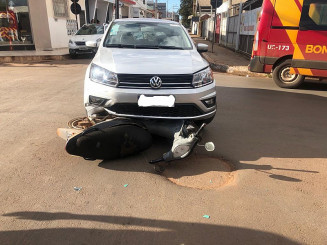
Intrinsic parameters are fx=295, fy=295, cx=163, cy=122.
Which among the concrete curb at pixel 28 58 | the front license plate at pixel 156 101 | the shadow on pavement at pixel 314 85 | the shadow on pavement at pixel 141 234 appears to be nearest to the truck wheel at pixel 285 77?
the shadow on pavement at pixel 314 85

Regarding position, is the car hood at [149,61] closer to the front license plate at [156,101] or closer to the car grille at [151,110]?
the front license plate at [156,101]

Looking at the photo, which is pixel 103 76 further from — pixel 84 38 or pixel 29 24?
pixel 29 24

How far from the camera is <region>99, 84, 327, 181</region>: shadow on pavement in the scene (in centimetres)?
375

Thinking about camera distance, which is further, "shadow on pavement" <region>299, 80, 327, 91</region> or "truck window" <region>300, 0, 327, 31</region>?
"shadow on pavement" <region>299, 80, 327, 91</region>

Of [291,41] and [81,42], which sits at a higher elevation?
[291,41]

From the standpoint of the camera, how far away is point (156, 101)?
12.2ft

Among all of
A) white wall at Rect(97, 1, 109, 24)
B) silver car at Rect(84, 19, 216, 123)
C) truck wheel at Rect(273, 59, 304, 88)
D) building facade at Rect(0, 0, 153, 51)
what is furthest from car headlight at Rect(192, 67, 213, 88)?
white wall at Rect(97, 1, 109, 24)

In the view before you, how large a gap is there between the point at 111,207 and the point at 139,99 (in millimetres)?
1449

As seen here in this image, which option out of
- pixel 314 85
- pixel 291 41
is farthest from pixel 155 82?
pixel 314 85

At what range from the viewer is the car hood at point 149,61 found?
12.5 feet

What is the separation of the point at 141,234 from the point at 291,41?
7.28 m

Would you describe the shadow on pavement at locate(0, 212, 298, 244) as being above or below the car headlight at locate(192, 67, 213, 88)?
below

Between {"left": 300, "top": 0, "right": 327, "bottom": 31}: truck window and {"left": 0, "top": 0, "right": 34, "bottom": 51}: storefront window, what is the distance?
15.5 meters

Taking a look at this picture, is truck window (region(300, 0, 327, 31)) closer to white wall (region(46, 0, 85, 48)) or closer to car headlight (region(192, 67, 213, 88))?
car headlight (region(192, 67, 213, 88))
